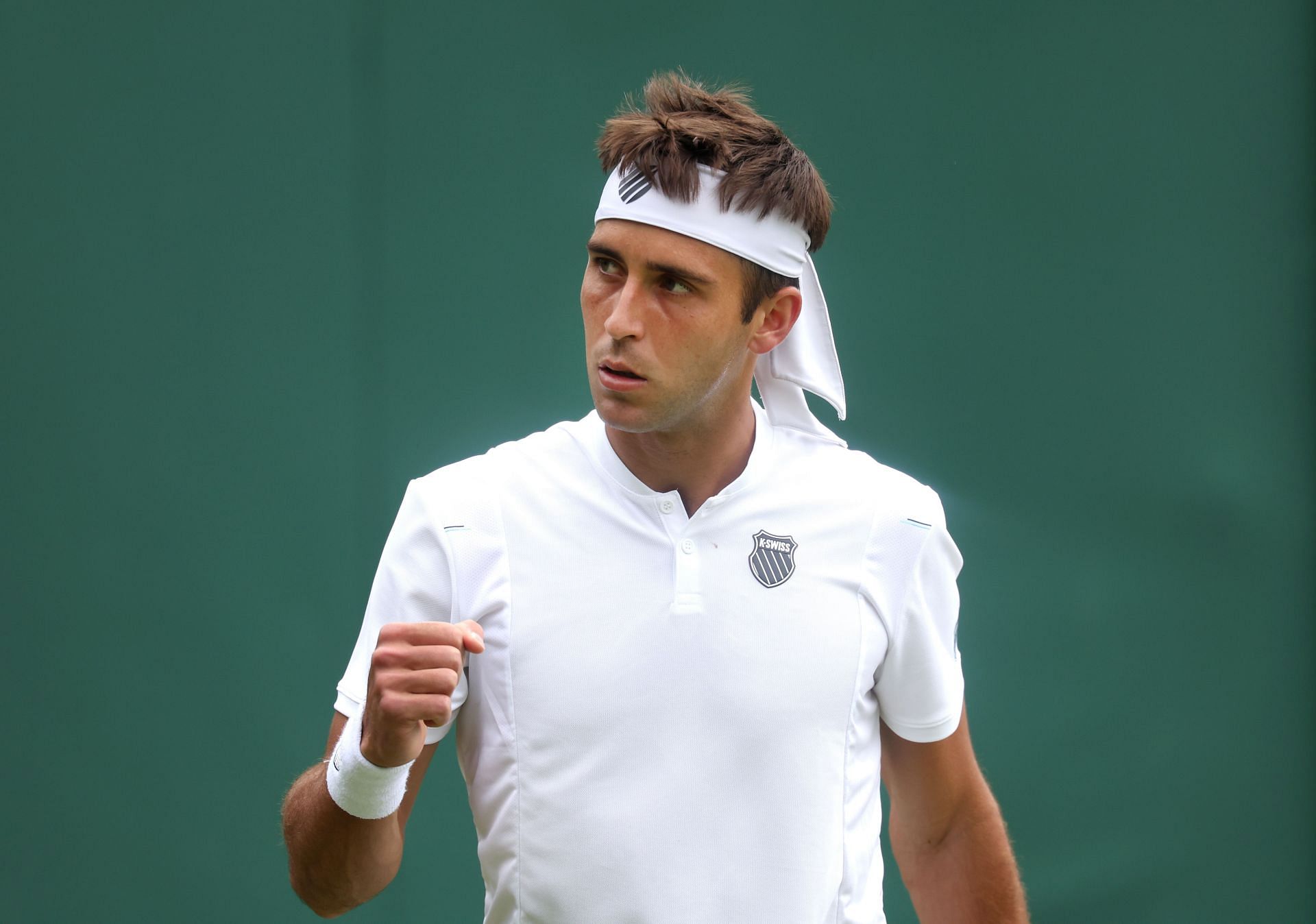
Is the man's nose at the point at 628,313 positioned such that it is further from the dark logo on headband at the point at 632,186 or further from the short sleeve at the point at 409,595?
the short sleeve at the point at 409,595

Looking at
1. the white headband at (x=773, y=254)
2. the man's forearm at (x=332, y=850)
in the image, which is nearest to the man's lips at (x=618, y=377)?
the white headband at (x=773, y=254)

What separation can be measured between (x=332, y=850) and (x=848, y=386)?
1579 mm

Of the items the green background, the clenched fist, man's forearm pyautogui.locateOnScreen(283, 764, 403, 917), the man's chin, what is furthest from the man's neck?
the green background

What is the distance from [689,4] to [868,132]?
462mm

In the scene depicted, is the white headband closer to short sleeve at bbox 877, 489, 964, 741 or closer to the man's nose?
the man's nose

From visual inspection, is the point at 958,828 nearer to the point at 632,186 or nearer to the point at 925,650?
the point at 925,650

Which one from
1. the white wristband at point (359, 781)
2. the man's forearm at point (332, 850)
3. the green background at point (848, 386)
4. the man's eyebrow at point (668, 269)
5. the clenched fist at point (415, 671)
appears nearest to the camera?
the clenched fist at point (415, 671)

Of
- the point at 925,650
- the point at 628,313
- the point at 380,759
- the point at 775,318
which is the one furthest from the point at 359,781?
the point at 775,318

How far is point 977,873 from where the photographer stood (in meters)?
2.20

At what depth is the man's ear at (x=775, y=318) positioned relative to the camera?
2168 millimetres

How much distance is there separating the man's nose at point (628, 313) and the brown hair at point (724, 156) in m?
0.15

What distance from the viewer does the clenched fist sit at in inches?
65.1

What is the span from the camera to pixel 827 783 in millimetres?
1976

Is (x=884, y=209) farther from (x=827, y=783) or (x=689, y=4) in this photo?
(x=827, y=783)
